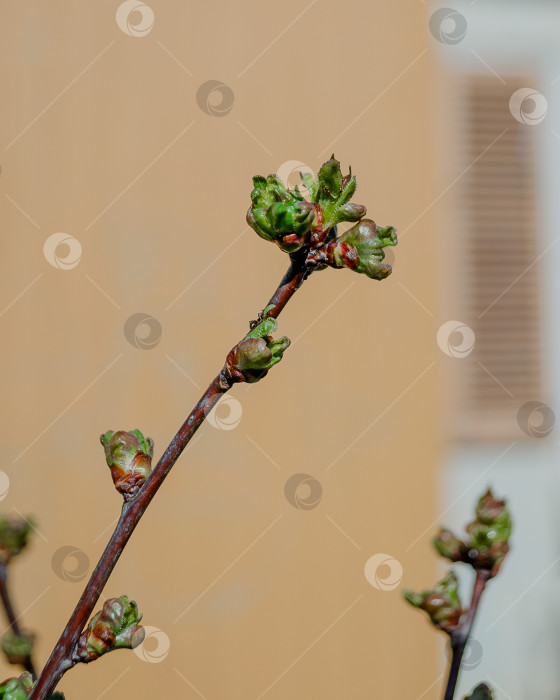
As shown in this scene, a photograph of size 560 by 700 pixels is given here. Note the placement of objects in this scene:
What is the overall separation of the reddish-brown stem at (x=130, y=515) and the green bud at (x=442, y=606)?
7.7 inches

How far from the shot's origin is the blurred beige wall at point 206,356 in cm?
208

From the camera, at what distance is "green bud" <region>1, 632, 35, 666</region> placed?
50 centimetres

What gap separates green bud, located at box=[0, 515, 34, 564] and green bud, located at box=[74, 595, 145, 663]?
0.54ft

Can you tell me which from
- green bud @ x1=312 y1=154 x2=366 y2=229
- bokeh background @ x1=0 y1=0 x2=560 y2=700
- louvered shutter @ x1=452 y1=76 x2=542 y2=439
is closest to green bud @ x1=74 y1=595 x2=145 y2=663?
green bud @ x1=312 y1=154 x2=366 y2=229

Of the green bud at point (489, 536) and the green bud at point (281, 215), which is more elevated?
the green bud at point (281, 215)

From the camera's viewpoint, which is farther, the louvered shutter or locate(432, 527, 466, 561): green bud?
the louvered shutter

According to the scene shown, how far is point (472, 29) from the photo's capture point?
2.53 meters

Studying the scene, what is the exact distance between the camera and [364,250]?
407mm

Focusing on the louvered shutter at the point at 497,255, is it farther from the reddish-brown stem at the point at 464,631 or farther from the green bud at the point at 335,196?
the green bud at the point at 335,196

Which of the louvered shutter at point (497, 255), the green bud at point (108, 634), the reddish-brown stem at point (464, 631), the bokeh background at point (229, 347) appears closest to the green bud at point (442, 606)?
the reddish-brown stem at point (464, 631)

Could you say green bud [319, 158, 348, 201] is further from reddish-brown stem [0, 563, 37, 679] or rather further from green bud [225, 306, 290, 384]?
reddish-brown stem [0, 563, 37, 679]

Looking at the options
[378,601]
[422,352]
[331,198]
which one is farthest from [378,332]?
[331,198]

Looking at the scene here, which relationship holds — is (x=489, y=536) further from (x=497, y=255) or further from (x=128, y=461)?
(x=497, y=255)

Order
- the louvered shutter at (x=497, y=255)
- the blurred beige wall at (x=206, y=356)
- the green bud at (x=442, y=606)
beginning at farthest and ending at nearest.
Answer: the louvered shutter at (x=497, y=255) → the blurred beige wall at (x=206, y=356) → the green bud at (x=442, y=606)
